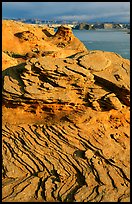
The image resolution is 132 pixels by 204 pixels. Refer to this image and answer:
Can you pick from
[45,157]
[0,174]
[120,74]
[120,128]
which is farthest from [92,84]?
[0,174]

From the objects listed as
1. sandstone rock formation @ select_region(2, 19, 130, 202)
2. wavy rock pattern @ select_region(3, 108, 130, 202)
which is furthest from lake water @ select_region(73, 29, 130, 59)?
wavy rock pattern @ select_region(3, 108, 130, 202)

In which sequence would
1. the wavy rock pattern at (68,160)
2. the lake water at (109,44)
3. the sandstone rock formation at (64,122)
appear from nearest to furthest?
the wavy rock pattern at (68,160) < the sandstone rock formation at (64,122) < the lake water at (109,44)

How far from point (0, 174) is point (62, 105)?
2802mm

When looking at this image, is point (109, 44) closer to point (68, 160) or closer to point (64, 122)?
point (64, 122)

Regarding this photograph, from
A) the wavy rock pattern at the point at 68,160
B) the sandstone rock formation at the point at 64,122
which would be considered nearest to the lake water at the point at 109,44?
the sandstone rock formation at the point at 64,122

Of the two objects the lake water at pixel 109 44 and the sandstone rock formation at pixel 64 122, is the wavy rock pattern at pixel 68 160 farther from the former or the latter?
the lake water at pixel 109 44

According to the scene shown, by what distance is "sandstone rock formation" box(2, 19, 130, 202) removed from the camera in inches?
379

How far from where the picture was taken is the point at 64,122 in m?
10.4

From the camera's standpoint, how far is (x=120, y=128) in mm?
10453

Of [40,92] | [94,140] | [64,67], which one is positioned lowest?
[94,140]

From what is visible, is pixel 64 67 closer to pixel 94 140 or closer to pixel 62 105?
pixel 62 105

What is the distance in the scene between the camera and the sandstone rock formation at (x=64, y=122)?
963 centimetres

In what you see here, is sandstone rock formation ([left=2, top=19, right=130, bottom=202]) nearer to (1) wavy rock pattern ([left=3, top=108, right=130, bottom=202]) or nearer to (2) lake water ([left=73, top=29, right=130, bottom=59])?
(1) wavy rock pattern ([left=3, top=108, right=130, bottom=202])

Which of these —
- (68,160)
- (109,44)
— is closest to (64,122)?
(68,160)
